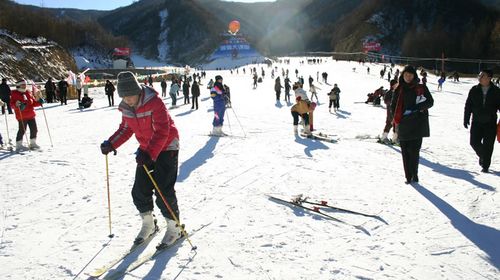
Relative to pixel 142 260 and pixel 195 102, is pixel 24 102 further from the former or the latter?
pixel 195 102

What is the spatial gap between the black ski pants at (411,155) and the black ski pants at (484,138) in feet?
4.58

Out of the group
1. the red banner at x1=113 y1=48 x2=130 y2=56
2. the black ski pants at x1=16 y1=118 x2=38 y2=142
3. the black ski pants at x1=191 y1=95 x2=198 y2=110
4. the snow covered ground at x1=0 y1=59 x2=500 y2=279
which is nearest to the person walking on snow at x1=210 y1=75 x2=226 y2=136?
the snow covered ground at x1=0 y1=59 x2=500 y2=279

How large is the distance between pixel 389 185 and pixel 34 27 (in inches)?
3147

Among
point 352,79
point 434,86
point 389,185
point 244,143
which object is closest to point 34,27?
point 352,79

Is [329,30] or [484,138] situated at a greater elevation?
[329,30]

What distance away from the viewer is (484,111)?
634cm

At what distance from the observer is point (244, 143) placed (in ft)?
33.3

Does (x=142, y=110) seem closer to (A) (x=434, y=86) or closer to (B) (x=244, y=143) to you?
(B) (x=244, y=143)

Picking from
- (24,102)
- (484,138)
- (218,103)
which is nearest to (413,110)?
(484,138)

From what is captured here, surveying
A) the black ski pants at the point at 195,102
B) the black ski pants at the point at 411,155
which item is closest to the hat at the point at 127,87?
the black ski pants at the point at 411,155

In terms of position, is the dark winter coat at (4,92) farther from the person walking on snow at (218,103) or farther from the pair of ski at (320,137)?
the pair of ski at (320,137)

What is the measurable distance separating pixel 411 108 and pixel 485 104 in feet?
5.08

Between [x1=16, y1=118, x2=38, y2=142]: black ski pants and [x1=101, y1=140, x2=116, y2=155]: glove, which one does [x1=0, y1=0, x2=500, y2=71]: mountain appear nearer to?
[x1=16, y1=118, x2=38, y2=142]: black ski pants

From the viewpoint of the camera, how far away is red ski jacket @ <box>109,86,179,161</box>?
12.0 feet
